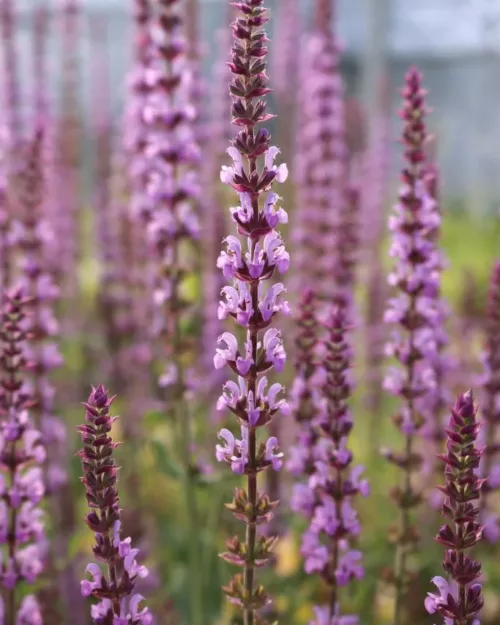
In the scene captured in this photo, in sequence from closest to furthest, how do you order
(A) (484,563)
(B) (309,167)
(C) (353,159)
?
(A) (484,563)
(B) (309,167)
(C) (353,159)

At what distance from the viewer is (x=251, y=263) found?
2.21 metres

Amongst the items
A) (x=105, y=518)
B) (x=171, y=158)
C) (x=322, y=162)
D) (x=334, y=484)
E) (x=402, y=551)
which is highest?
(x=322, y=162)

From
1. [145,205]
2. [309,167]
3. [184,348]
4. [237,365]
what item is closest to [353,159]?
[309,167]

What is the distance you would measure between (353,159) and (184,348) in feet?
8.43

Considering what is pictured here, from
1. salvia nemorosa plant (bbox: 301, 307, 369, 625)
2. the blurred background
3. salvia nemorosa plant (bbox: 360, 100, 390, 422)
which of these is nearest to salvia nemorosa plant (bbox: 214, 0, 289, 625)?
salvia nemorosa plant (bbox: 301, 307, 369, 625)

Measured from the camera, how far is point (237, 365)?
223 cm

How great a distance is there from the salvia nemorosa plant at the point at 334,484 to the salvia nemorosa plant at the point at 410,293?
0.39 m

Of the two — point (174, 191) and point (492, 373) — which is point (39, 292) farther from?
point (492, 373)

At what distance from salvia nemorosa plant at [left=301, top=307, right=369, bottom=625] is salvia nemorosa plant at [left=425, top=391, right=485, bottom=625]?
0.59m

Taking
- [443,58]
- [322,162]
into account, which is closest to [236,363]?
[322,162]

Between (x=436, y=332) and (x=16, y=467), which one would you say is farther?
(x=436, y=332)

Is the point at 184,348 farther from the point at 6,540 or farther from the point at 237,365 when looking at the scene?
the point at 237,365

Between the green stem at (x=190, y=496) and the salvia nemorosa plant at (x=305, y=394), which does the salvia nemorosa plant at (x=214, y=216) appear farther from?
the salvia nemorosa plant at (x=305, y=394)

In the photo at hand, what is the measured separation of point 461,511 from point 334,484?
2.41 ft
